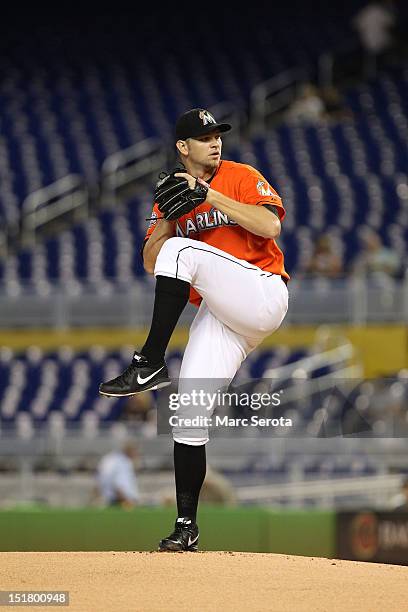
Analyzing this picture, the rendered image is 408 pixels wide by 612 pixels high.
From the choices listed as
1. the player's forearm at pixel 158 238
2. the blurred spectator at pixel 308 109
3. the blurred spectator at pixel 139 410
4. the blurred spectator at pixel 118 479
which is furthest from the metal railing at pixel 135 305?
the player's forearm at pixel 158 238

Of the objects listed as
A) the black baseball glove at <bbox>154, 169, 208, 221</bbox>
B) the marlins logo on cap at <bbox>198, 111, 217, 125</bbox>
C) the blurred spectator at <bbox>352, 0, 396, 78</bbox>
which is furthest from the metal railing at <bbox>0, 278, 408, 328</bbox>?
the blurred spectator at <bbox>352, 0, 396, 78</bbox>

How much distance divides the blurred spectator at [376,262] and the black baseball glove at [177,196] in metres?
7.23

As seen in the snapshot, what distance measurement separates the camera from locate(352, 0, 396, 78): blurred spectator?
19094 mm

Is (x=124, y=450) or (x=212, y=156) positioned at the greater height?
(x=212, y=156)

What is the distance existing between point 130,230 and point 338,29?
20.5 feet

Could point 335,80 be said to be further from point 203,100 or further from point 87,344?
point 87,344

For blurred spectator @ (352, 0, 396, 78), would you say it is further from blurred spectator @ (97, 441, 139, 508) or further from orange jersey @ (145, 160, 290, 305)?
orange jersey @ (145, 160, 290, 305)

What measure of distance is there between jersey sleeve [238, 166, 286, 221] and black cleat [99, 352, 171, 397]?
2.60 feet

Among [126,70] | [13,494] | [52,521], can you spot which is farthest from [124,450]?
[126,70]

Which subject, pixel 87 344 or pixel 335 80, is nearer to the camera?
pixel 87 344

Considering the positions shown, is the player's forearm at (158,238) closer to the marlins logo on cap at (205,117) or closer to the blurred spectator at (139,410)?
the marlins logo on cap at (205,117)

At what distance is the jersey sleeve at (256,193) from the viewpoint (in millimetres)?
5637

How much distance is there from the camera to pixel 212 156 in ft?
19.0

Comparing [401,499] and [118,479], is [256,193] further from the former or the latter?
[118,479]
